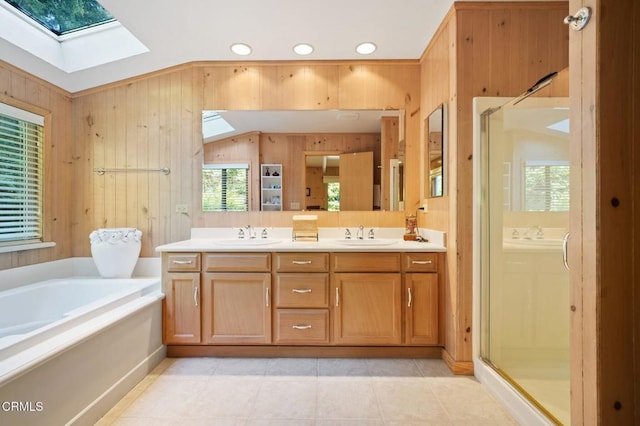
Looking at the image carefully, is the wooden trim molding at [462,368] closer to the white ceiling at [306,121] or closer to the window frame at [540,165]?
the window frame at [540,165]

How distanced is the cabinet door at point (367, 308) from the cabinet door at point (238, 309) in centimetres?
52

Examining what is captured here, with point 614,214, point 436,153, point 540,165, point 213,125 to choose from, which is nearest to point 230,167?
point 213,125

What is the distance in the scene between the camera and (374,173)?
291 cm

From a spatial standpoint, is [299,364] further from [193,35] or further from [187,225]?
[193,35]

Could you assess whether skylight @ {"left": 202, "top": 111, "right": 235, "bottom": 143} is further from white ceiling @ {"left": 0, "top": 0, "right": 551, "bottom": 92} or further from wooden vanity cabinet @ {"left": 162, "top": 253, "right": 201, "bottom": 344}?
wooden vanity cabinet @ {"left": 162, "top": 253, "right": 201, "bottom": 344}

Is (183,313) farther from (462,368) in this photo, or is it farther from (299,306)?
(462,368)

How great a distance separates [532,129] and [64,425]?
2.87m

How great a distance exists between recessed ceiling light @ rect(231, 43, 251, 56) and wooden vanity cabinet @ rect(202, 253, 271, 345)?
5.58 ft

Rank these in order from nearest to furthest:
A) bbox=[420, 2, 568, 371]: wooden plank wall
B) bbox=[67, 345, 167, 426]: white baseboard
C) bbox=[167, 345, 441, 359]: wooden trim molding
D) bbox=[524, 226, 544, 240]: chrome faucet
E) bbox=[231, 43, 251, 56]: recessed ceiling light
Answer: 1. bbox=[67, 345, 167, 426]: white baseboard
2. bbox=[524, 226, 544, 240]: chrome faucet
3. bbox=[420, 2, 568, 371]: wooden plank wall
4. bbox=[167, 345, 441, 359]: wooden trim molding
5. bbox=[231, 43, 251, 56]: recessed ceiling light

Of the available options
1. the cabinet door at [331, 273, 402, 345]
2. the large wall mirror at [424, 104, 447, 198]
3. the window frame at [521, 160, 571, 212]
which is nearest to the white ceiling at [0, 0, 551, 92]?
the large wall mirror at [424, 104, 447, 198]

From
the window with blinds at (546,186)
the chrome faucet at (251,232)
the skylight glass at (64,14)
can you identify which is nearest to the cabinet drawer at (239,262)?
the chrome faucet at (251,232)

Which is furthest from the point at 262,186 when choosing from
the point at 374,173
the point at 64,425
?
the point at 64,425

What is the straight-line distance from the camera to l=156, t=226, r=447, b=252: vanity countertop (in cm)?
238

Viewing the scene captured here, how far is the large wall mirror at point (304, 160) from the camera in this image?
290cm
